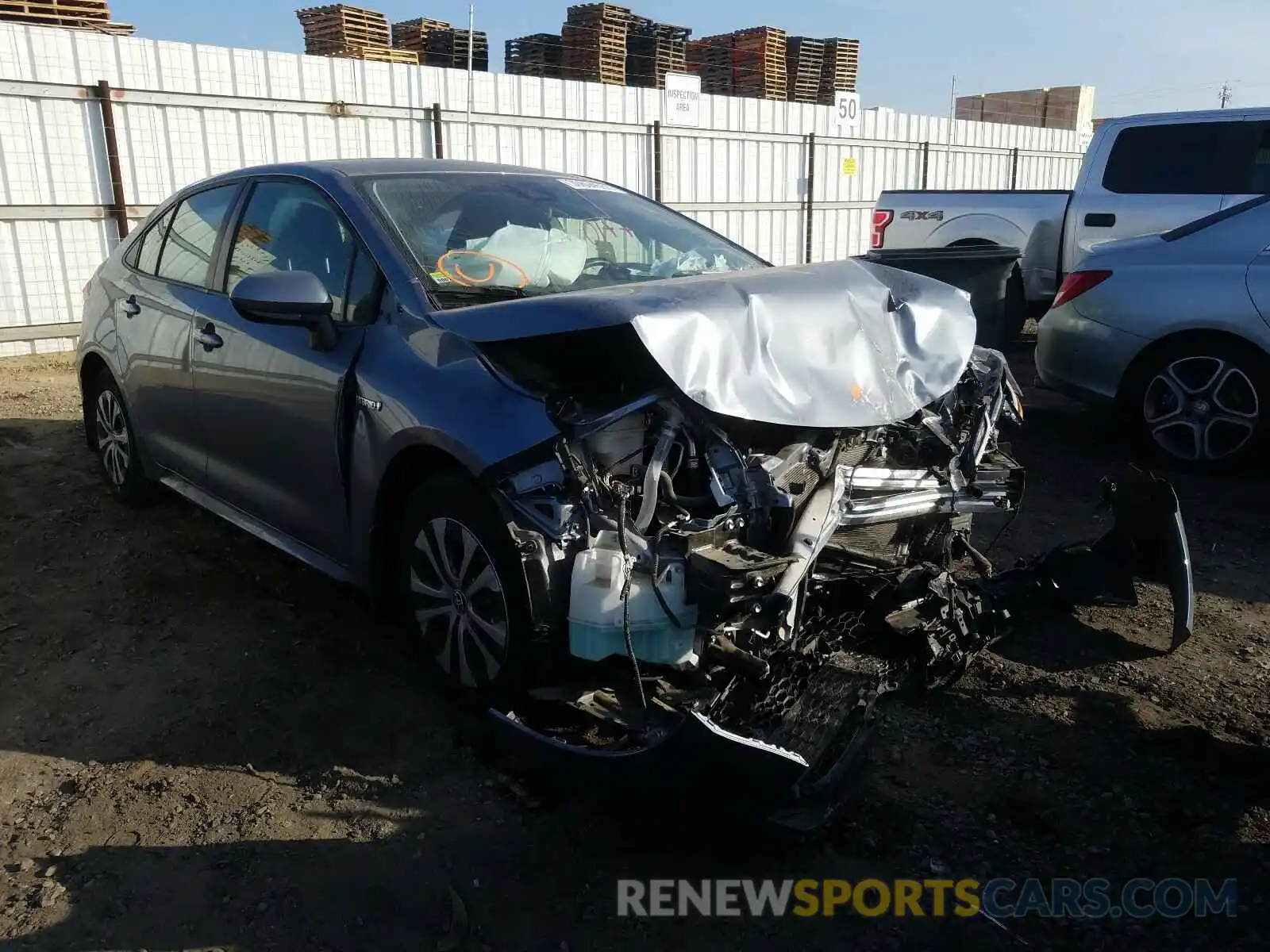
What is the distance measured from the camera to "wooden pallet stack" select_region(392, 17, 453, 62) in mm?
17469

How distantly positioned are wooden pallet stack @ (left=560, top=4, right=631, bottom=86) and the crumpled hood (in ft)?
49.0

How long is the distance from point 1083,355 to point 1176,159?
3.24m

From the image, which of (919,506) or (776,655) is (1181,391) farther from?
(776,655)

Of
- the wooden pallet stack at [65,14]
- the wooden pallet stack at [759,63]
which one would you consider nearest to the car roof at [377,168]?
the wooden pallet stack at [65,14]

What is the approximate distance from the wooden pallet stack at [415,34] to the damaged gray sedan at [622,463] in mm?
14639

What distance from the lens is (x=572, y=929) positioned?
2.39 metres

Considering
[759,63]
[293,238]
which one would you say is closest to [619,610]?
[293,238]

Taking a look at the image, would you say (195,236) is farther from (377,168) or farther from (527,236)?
(527,236)

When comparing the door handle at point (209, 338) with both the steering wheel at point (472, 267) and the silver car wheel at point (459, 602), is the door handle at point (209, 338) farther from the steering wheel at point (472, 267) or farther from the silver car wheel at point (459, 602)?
the silver car wheel at point (459, 602)

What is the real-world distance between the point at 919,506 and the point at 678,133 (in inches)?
442

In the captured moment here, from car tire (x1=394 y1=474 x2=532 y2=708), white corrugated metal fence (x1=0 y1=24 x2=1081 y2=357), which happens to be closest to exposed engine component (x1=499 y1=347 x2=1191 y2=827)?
car tire (x1=394 y1=474 x2=532 y2=708)

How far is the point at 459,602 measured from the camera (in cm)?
314

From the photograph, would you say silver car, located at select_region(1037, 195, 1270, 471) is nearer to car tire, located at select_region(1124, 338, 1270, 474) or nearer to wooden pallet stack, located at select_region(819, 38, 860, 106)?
car tire, located at select_region(1124, 338, 1270, 474)

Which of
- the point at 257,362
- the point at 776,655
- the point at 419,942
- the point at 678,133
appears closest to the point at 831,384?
the point at 776,655
